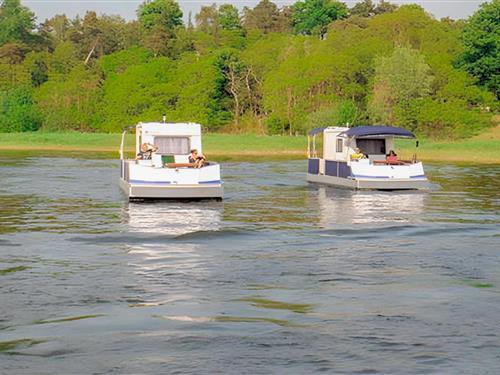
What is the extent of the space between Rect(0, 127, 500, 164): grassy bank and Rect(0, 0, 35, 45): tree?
181ft

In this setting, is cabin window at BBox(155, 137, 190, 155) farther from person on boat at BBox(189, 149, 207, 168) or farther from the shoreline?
the shoreline

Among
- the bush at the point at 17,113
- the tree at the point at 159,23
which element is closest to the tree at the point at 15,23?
the tree at the point at 159,23

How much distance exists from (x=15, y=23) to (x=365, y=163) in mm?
120120

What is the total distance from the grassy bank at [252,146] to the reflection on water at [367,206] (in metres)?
31.1

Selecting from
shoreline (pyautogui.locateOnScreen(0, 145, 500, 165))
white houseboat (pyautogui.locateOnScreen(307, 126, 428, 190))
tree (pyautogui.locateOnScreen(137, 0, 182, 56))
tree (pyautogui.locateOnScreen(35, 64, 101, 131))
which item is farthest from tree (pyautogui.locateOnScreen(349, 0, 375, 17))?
white houseboat (pyautogui.locateOnScreen(307, 126, 428, 190))

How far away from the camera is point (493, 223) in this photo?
86.3 feet

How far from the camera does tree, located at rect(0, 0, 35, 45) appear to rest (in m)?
149

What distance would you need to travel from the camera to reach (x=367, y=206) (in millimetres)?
31859

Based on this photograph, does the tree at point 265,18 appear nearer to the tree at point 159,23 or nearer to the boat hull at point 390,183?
the tree at point 159,23

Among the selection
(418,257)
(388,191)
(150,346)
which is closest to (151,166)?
(388,191)

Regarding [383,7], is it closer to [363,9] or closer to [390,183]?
[363,9]

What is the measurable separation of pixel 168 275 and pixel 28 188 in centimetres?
2239

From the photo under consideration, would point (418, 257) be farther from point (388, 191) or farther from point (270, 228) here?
point (388, 191)

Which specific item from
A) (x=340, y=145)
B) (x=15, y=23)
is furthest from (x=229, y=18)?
(x=340, y=145)
